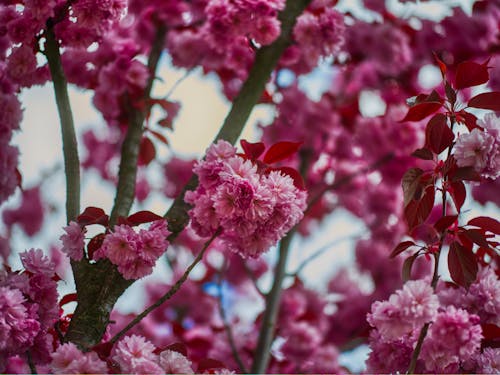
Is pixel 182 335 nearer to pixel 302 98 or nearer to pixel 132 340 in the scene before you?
pixel 302 98

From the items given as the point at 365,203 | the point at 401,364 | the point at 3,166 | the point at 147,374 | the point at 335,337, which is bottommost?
the point at 147,374

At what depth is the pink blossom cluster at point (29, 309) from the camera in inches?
59.7

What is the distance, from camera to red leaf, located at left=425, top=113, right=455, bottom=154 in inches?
65.9

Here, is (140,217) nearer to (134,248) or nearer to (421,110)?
(134,248)

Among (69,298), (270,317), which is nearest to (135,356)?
(69,298)

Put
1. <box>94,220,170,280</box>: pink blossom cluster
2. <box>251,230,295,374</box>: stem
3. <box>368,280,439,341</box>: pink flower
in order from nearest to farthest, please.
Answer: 1. <box>368,280,439,341</box>: pink flower
2. <box>94,220,170,280</box>: pink blossom cluster
3. <box>251,230,295,374</box>: stem

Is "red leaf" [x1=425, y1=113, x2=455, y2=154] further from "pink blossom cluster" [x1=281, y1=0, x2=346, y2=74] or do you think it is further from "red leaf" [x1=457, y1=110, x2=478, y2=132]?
"pink blossom cluster" [x1=281, y1=0, x2=346, y2=74]

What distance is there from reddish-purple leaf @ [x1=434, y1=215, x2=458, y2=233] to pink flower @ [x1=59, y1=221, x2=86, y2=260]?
834 millimetres

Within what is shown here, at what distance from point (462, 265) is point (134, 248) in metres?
0.76

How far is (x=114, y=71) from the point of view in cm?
248

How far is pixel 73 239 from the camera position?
1681 millimetres

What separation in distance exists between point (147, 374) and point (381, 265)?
9.50ft

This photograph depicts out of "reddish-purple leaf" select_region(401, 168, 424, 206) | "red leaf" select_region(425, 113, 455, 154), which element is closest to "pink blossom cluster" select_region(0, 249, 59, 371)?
"reddish-purple leaf" select_region(401, 168, 424, 206)

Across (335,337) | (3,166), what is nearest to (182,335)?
(335,337)
